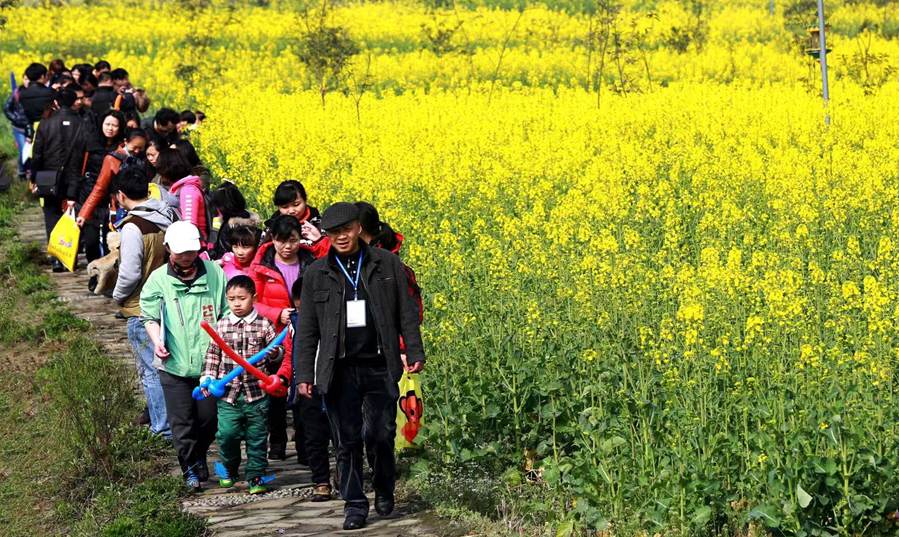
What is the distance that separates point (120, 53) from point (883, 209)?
26.0 meters

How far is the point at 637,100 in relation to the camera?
22547mm

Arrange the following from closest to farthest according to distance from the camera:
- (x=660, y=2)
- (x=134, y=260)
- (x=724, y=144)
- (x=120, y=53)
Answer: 1. (x=134, y=260)
2. (x=724, y=144)
3. (x=120, y=53)
4. (x=660, y=2)

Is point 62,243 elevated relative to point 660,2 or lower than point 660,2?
lower

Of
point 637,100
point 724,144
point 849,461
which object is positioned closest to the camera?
point 849,461

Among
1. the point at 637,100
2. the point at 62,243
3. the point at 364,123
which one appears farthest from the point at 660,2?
the point at 62,243

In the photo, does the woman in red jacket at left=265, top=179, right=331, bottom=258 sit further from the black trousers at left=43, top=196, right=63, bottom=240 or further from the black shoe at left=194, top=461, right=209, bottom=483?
the black trousers at left=43, top=196, right=63, bottom=240

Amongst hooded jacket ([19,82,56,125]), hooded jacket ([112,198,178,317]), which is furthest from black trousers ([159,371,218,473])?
hooded jacket ([19,82,56,125])

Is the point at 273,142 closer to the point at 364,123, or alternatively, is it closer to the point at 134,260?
the point at 364,123

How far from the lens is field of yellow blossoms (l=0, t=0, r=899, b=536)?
6586mm

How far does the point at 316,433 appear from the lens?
321 inches

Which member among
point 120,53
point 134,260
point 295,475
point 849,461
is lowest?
point 295,475

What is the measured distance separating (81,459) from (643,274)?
3.95m

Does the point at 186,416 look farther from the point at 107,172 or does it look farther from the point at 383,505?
the point at 107,172

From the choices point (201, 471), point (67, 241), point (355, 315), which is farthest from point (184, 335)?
point (67, 241)
